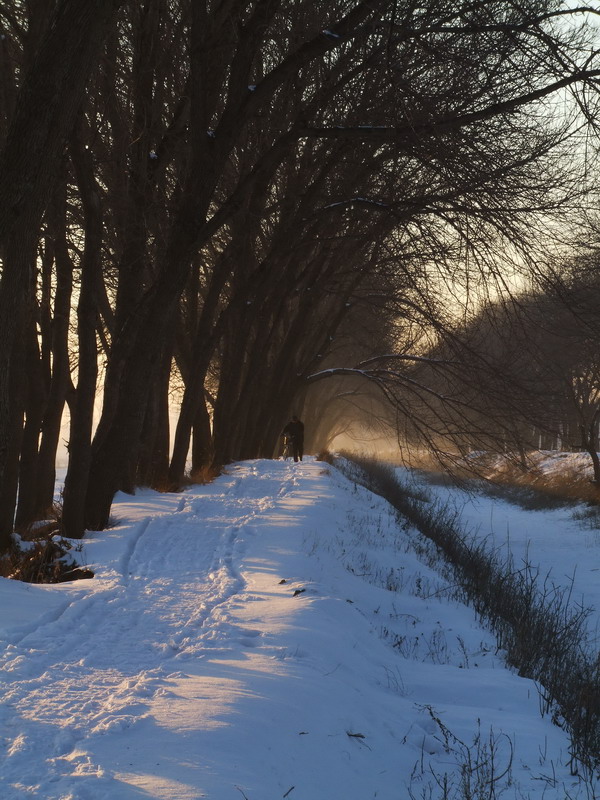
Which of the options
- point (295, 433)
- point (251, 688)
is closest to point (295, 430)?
point (295, 433)

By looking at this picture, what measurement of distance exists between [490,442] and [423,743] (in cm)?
694

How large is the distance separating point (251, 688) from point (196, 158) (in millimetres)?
6396

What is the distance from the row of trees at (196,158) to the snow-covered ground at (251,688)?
1.55 meters

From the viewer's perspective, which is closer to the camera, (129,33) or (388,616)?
(388,616)

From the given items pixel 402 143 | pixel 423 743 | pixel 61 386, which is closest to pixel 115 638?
pixel 423 743

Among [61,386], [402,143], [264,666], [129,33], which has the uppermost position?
[129,33]

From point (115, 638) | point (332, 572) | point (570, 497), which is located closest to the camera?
point (115, 638)

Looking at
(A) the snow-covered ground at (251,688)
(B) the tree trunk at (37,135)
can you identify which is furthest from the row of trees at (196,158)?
(A) the snow-covered ground at (251,688)

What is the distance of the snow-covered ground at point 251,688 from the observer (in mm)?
3129

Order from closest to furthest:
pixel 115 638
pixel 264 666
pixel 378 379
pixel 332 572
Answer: pixel 264 666 → pixel 115 638 → pixel 332 572 → pixel 378 379

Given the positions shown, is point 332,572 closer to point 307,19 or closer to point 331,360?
point 307,19

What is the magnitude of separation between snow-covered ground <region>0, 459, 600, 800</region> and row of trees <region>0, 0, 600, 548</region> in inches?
60.9

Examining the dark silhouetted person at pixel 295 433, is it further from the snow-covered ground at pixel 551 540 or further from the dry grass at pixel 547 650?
the dry grass at pixel 547 650

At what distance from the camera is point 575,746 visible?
163 inches
